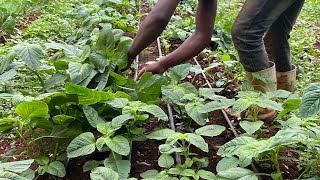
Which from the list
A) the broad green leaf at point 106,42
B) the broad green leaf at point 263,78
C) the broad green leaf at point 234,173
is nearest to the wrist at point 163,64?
the broad green leaf at point 106,42

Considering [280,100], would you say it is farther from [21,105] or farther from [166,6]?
[21,105]

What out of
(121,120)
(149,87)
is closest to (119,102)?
(121,120)

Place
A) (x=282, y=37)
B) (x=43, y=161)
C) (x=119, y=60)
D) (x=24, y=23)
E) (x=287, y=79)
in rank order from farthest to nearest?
(x=24, y=23) → (x=287, y=79) → (x=282, y=37) → (x=119, y=60) → (x=43, y=161)

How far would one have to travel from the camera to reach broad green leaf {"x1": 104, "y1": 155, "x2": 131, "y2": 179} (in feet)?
7.45

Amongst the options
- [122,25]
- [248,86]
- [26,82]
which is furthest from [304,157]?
[122,25]

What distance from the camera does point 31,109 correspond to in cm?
235

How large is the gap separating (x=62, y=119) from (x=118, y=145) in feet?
1.30

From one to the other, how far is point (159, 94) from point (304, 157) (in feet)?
3.06

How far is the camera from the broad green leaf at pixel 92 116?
2.48m

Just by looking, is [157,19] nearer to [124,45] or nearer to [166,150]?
[124,45]

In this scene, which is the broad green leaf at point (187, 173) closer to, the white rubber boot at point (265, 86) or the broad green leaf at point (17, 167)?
the broad green leaf at point (17, 167)

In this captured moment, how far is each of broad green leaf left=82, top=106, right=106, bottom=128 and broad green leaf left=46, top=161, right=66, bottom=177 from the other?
267 mm

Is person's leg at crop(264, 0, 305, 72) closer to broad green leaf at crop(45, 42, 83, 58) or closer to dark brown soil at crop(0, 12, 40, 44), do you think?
broad green leaf at crop(45, 42, 83, 58)

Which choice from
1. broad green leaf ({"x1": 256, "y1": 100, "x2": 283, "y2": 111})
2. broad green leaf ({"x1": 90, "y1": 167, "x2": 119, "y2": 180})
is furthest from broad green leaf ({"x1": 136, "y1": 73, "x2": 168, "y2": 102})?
broad green leaf ({"x1": 90, "y1": 167, "x2": 119, "y2": 180})
